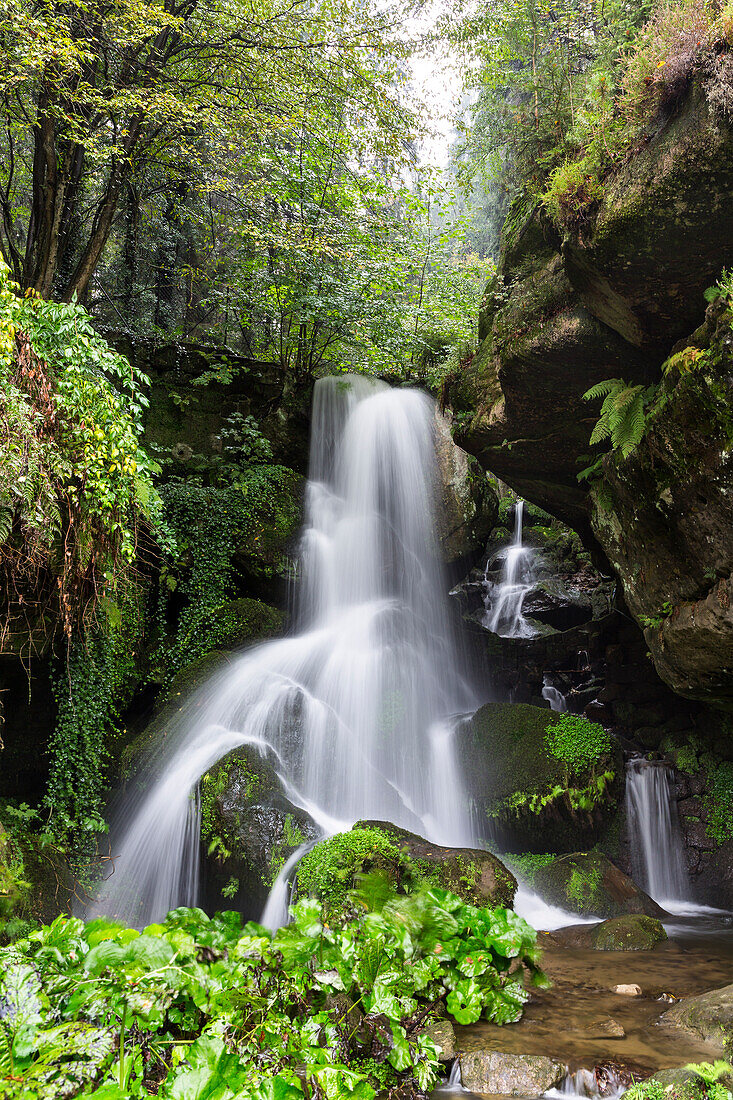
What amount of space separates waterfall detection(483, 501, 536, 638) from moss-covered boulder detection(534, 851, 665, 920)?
175 inches

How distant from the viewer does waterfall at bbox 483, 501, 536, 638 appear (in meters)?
11.4

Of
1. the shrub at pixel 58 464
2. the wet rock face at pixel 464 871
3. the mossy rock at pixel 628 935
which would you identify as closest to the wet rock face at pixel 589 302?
the shrub at pixel 58 464

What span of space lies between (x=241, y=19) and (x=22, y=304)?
22.7ft

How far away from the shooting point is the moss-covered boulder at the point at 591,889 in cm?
662

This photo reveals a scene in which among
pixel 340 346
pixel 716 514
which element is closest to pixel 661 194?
pixel 716 514

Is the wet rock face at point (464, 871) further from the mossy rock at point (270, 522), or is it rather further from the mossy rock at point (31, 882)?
the mossy rock at point (270, 522)

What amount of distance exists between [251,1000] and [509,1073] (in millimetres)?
1368

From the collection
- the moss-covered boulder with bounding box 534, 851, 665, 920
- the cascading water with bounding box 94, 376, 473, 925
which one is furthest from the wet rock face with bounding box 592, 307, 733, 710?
the cascading water with bounding box 94, 376, 473, 925

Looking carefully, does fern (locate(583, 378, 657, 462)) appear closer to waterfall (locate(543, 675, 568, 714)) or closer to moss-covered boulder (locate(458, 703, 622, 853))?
moss-covered boulder (locate(458, 703, 622, 853))

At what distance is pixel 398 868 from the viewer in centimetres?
528

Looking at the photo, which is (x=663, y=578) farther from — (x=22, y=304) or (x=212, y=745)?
(x=22, y=304)

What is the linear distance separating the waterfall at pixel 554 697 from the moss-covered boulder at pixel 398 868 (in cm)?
494

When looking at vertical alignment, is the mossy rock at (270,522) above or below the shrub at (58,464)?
above

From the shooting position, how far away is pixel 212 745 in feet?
24.0
